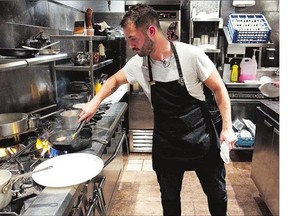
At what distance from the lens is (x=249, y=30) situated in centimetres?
350

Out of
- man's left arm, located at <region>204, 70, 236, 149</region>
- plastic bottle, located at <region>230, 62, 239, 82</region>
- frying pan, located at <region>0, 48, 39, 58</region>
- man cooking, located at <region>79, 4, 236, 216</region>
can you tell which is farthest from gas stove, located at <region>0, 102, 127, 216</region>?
plastic bottle, located at <region>230, 62, 239, 82</region>

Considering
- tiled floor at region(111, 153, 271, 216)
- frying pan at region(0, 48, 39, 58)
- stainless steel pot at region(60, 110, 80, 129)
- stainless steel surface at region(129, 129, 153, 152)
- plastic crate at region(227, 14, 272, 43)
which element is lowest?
tiled floor at region(111, 153, 271, 216)

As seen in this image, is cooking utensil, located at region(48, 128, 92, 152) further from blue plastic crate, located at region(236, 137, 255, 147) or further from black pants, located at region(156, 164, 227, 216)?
blue plastic crate, located at region(236, 137, 255, 147)

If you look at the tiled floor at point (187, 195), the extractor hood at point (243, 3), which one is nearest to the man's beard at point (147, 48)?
the tiled floor at point (187, 195)

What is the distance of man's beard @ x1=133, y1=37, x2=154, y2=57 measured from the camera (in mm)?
1575

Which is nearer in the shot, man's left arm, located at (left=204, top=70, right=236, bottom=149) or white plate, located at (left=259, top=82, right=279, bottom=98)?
man's left arm, located at (left=204, top=70, right=236, bottom=149)

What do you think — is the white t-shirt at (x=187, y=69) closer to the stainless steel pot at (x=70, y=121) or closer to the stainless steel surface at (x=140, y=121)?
the stainless steel pot at (x=70, y=121)

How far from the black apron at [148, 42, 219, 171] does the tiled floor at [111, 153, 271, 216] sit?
0.96m

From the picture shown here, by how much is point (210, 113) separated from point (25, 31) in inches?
63.9

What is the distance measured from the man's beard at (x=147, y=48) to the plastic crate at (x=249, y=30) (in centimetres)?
229

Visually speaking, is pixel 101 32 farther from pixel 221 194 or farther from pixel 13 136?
pixel 221 194

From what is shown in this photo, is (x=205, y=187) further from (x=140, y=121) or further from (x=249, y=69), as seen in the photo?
(x=249, y=69)

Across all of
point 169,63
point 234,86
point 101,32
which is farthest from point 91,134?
point 234,86

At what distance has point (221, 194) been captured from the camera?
1.81 meters
